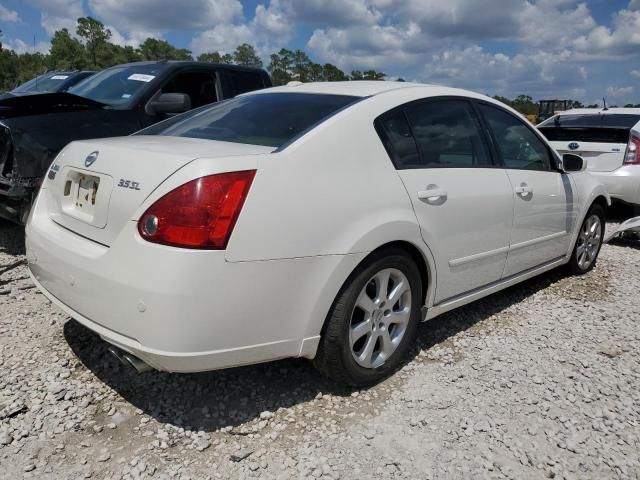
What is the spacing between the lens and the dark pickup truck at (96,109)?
427cm

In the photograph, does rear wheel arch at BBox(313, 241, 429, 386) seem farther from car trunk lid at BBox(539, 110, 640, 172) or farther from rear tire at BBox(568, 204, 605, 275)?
car trunk lid at BBox(539, 110, 640, 172)

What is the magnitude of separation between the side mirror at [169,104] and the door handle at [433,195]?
3163 mm

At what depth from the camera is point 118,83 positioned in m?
5.84

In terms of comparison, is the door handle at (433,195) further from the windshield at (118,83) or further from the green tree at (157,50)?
the green tree at (157,50)

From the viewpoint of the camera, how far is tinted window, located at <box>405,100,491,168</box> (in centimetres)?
310

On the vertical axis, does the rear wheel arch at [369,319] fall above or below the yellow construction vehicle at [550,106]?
below

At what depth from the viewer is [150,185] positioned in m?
2.24

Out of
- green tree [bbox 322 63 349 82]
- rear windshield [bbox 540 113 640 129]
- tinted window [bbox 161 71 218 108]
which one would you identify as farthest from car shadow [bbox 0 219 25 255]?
green tree [bbox 322 63 349 82]

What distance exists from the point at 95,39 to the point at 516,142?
62673 millimetres

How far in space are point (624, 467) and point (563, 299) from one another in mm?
2199

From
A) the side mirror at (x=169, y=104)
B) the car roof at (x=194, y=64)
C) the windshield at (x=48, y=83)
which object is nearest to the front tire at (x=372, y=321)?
the side mirror at (x=169, y=104)

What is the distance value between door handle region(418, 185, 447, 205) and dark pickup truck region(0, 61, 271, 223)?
303 centimetres

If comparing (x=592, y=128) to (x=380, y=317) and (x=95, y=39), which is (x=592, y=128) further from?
Answer: (x=95, y=39)

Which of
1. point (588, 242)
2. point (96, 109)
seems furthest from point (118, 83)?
point (588, 242)
